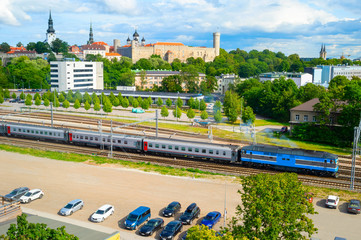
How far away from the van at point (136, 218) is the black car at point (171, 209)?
135 cm

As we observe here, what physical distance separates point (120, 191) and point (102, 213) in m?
5.71

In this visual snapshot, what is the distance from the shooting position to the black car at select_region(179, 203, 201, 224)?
2415cm

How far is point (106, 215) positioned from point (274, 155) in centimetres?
1945

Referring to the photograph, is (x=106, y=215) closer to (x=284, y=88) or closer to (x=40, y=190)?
(x=40, y=190)

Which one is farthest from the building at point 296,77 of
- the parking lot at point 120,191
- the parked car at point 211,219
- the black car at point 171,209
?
the parked car at point 211,219

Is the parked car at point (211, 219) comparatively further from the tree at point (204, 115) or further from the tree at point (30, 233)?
the tree at point (204, 115)

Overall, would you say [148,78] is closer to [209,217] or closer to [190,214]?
[190,214]

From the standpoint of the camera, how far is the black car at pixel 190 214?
79.2ft

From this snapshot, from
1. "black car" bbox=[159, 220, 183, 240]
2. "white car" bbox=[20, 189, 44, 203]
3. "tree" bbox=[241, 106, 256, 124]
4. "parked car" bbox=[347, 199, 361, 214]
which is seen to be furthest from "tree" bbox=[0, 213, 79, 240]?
"tree" bbox=[241, 106, 256, 124]

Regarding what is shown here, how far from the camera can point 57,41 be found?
184250 mm

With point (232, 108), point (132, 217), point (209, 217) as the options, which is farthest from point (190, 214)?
point (232, 108)

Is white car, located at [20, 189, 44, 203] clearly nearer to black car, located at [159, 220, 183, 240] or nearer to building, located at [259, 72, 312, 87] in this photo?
black car, located at [159, 220, 183, 240]

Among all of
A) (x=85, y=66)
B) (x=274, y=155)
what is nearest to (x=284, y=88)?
(x=274, y=155)

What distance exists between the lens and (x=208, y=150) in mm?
39750
